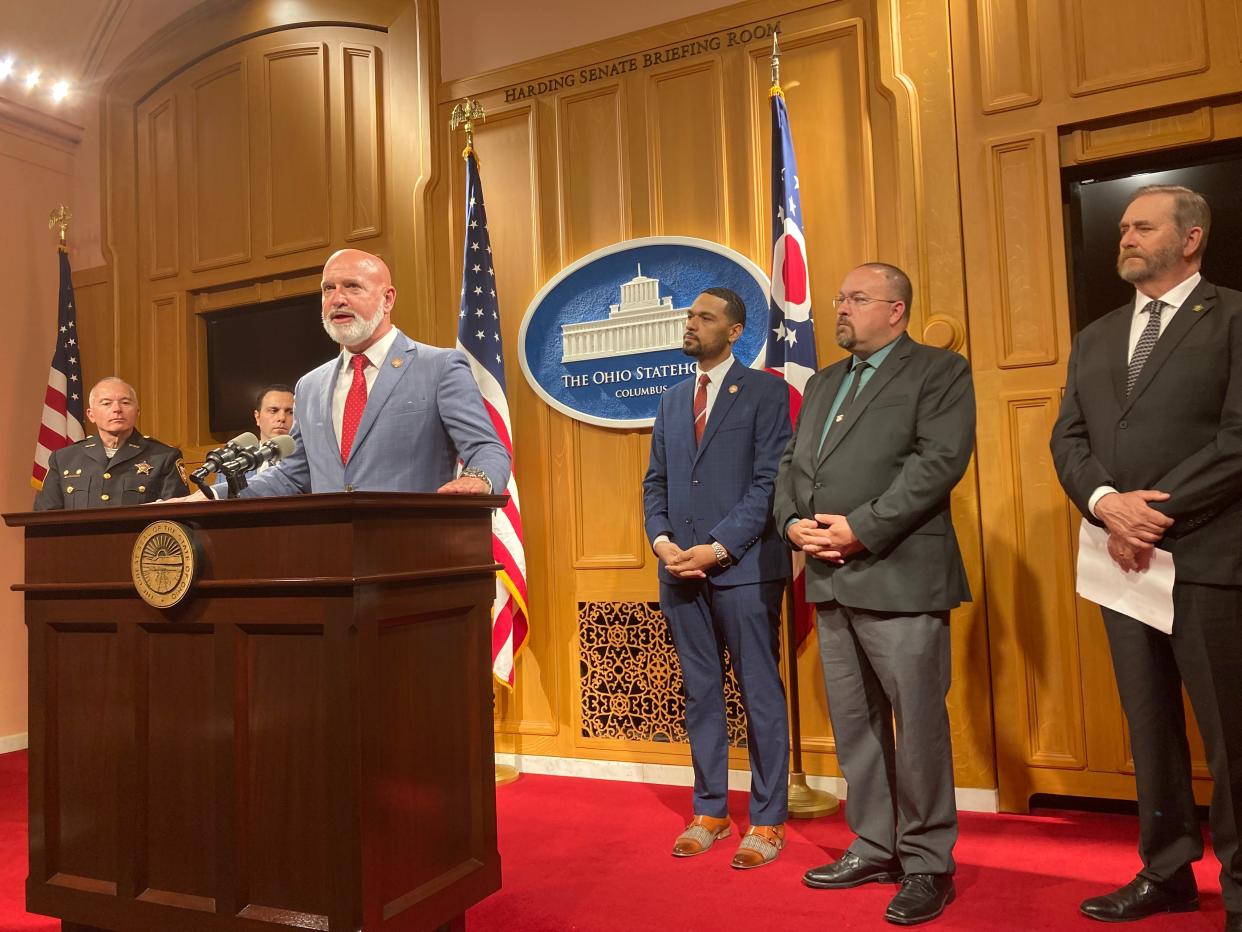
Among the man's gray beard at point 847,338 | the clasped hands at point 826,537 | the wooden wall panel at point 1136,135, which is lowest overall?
the clasped hands at point 826,537

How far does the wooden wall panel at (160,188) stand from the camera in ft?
17.7

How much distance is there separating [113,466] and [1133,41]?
425cm

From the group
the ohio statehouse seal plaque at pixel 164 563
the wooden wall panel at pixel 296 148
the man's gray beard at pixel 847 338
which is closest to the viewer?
the ohio statehouse seal plaque at pixel 164 563

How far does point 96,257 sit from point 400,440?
172 inches

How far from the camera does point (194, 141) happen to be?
5359 mm

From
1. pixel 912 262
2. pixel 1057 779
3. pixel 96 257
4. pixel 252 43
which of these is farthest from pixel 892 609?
pixel 96 257

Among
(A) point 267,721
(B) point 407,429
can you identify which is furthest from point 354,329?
(A) point 267,721

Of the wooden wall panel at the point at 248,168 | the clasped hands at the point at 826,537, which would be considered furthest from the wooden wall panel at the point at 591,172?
the clasped hands at the point at 826,537

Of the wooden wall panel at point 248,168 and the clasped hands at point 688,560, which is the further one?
the wooden wall panel at point 248,168

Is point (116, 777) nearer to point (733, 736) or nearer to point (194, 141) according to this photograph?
point (733, 736)

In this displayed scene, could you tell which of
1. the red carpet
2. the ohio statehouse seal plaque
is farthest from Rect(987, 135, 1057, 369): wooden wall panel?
the ohio statehouse seal plaque

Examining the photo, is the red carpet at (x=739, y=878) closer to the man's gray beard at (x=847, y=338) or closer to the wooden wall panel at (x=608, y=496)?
the wooden wall panel at (x=608, y=496)

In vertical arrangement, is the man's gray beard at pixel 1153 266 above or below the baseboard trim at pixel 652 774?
above

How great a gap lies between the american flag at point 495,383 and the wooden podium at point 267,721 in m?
1.81
